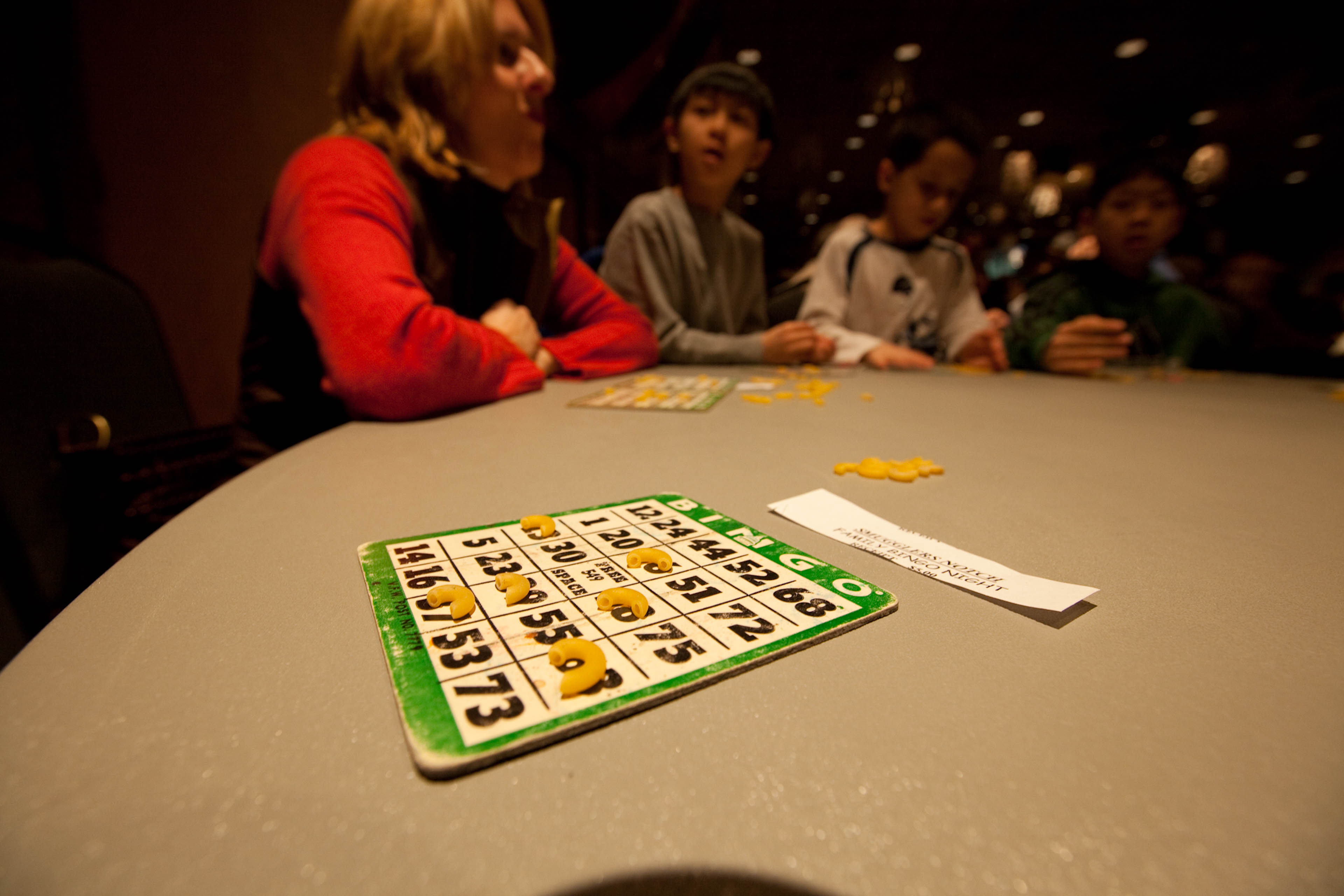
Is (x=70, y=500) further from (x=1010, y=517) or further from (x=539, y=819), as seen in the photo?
(x=1010, y=517)

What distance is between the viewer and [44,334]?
757mm

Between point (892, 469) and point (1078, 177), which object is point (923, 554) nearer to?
point (892, 469)

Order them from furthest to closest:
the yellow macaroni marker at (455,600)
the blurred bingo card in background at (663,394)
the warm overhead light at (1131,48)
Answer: the warm overhead light at (1131,48) < the blurred bingo card in background at (663,394) < the yellow macaroni marker at (455,600)

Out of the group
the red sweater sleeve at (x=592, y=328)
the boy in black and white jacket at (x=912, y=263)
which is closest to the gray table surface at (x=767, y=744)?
the red sweater sleeve at (x=592, y=328)

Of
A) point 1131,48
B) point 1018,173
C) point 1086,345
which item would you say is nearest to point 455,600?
point 1086,345

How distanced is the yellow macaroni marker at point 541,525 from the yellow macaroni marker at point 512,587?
7 cm

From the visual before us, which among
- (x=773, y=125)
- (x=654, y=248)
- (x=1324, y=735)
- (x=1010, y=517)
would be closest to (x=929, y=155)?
(x=773, y=125)

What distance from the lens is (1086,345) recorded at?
1.41 meters

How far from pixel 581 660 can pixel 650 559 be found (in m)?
0.10

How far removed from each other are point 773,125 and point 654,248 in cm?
50

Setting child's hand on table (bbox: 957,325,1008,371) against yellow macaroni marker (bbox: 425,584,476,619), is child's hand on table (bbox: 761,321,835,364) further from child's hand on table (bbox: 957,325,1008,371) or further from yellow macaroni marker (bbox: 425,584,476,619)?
yellow macaroni marker (bbox: 425,584,476,619)

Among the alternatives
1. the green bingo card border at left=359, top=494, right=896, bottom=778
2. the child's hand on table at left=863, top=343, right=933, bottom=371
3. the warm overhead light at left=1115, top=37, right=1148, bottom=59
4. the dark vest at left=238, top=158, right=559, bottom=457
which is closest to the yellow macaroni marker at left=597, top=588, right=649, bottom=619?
the green bingo card border at left=359, top=494, right=896, bottom=778

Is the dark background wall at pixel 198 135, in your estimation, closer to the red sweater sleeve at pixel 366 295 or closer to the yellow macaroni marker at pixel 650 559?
the red sweater sleeve at pixel 366 295

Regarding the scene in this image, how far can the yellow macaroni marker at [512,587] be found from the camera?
1.01 feet
